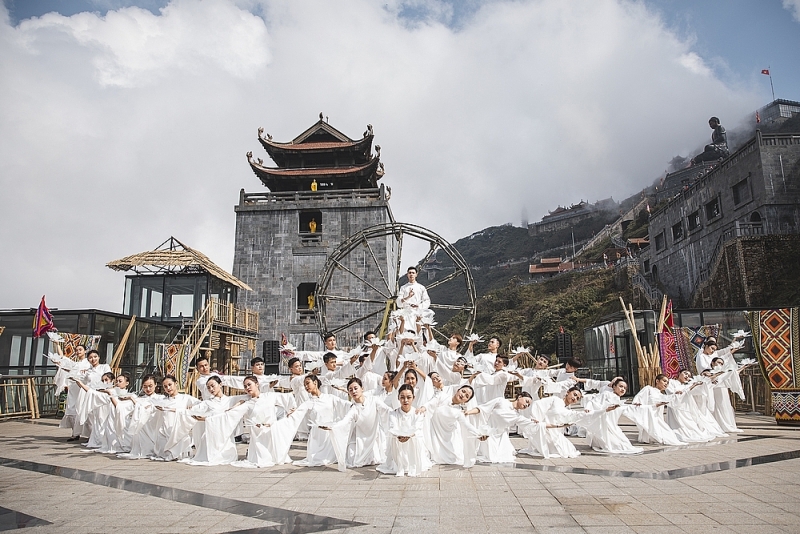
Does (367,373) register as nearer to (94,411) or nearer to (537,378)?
(537,378)

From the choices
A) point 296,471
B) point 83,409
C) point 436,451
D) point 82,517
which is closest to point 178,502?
point 82,517

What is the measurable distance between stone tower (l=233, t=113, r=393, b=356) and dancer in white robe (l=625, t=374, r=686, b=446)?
16500mm

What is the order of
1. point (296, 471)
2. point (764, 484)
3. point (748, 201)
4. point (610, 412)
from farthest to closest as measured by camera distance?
1. point (748, 201)
2. point (610, 412)
3. point (296, 471)
4. point (764, 484)

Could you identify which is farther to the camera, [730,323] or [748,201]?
[748,201]

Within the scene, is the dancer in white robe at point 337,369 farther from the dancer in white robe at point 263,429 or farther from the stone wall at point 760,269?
the stone wall at point 760,269

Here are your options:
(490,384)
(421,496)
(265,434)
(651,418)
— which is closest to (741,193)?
(651,418)

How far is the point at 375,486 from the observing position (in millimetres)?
5512

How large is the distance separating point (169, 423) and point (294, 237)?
19.0 m

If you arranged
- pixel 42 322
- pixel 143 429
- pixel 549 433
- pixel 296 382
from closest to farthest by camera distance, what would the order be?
1. pixel 549 433
2. pixel 143 429
3. pixel 296 382
4. pixel 42 322

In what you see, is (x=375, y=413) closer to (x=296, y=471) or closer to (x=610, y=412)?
(x=296, y=471)

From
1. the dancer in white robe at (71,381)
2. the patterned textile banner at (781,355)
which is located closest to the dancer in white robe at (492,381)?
the patterned textile banner at (781,355)

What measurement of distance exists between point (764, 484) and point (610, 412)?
9.15ft

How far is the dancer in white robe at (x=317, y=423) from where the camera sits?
22.7ft

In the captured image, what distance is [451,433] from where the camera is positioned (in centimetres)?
687
